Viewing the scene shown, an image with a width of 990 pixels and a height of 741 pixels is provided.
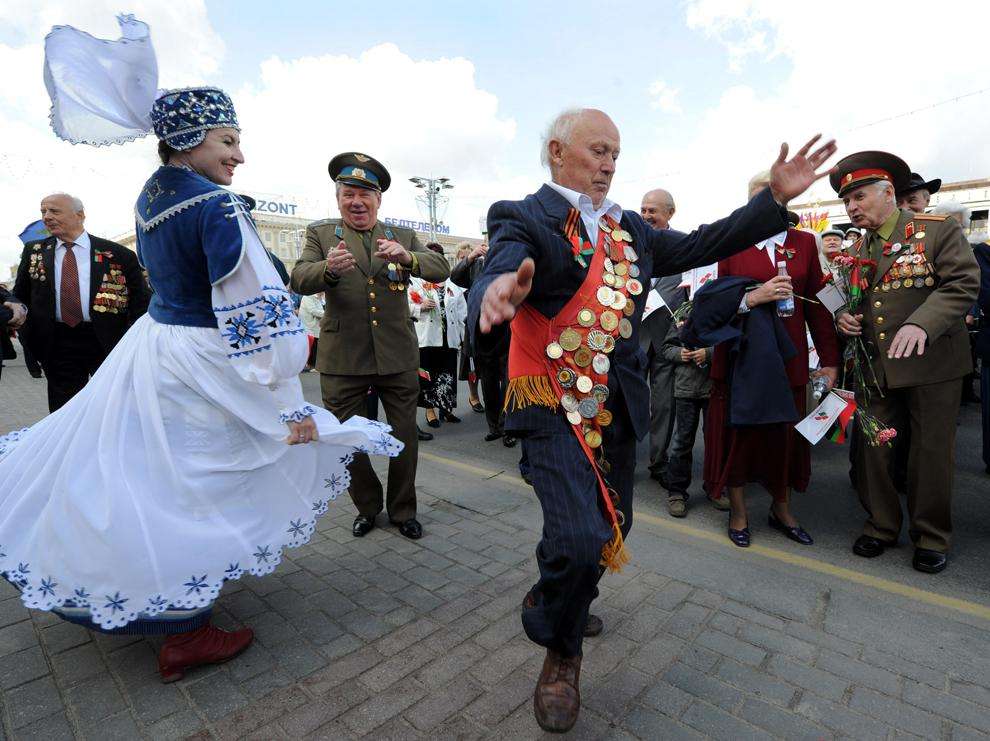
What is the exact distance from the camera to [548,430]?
2.02m

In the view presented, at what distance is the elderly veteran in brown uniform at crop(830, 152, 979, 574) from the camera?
9.92 ft

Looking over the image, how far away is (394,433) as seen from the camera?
376 cm

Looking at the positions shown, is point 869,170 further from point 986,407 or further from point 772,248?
point 986,407

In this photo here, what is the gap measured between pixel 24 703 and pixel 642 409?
2616mm

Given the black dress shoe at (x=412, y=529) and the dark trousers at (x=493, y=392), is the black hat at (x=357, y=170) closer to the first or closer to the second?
the black dress shoe at (x=412, y=529)

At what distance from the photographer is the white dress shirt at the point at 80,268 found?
420cm

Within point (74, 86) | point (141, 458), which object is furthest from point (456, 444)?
point (74, 86)

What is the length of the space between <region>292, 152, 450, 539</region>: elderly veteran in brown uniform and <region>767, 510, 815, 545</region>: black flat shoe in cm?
243

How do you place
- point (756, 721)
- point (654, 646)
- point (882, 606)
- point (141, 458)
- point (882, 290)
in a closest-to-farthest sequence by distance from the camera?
point (756, 721) → point (141, 458) → point (654, 646) → point (882, 606) → point (882, 290)

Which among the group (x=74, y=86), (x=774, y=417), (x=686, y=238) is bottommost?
(x=774, y=417)

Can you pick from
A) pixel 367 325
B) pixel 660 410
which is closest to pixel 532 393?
pixel 367 325

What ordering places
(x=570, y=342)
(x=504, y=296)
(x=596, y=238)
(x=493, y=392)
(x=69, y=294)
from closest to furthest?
(x=504, y=296)
(x=570, y=342)
(x=596, y=238)
(x=69, y=294)
(x=493, y=392)

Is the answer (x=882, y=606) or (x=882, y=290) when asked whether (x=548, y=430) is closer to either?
(x=882, y=606)

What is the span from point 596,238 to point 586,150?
13.5 inches
